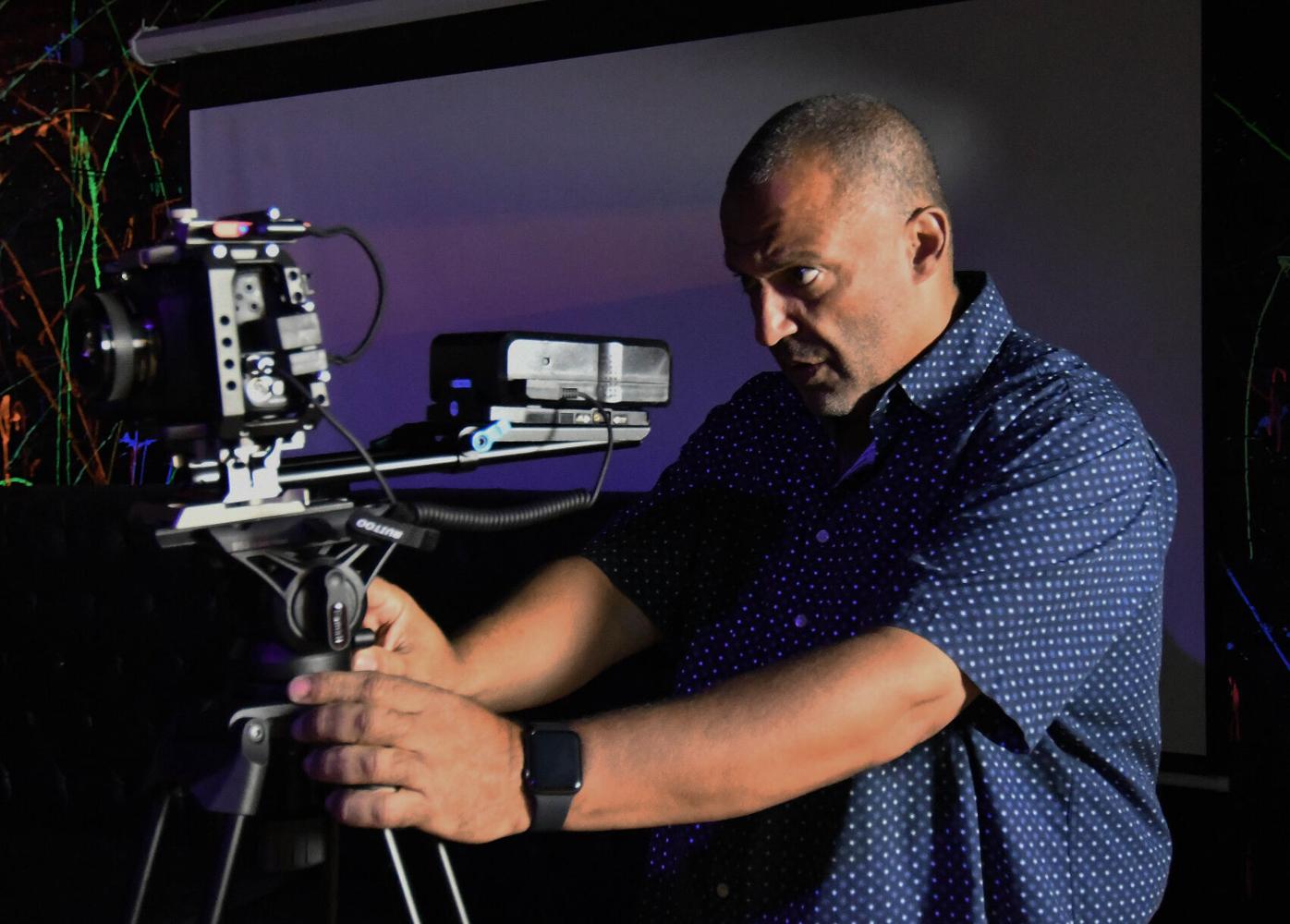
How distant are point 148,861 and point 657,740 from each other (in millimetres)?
466

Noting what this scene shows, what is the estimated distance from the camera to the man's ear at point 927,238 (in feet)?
4.74

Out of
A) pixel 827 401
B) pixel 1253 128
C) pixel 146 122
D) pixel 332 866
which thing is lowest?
pixel 332 866

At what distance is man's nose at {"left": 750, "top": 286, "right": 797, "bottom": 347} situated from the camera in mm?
1418

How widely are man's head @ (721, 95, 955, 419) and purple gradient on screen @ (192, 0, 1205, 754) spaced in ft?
2.74

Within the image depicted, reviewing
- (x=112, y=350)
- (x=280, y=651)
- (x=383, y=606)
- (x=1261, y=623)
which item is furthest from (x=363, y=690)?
(x=1261, y=623)

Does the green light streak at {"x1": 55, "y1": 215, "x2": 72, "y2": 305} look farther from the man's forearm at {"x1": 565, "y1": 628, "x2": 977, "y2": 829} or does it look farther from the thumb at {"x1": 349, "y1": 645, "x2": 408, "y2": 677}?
the man's forearm at {"x1": 565, "y1": 628, "x2": 977, "y2": 829}

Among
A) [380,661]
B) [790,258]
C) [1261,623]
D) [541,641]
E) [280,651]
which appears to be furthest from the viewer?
[1261,623]

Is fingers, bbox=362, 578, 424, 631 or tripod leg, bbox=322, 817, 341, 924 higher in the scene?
fingers, bbox=362, 578, 424, 631

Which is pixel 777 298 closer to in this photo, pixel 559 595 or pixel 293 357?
pixel 559 595

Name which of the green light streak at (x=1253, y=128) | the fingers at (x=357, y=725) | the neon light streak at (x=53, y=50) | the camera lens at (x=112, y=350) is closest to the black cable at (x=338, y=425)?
the camera lens at (x=112, y=350)

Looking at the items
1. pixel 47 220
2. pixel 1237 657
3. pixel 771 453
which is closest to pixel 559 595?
pixel 771 453

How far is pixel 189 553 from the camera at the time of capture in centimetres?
253

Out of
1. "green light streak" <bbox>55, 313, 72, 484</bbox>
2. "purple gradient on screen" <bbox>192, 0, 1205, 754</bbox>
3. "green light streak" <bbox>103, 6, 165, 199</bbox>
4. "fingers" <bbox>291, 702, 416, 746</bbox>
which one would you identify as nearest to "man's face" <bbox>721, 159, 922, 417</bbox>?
"fingers" <bbox>291, 702, 416, 746</bbox>

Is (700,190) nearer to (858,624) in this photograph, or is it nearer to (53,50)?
(858,624)
